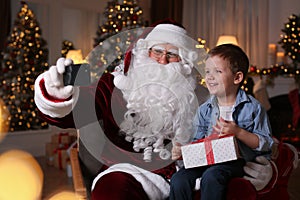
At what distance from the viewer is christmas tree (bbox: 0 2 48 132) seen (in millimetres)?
6016

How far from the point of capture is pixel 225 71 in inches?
74.9

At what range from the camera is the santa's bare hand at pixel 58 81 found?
5.80 feet

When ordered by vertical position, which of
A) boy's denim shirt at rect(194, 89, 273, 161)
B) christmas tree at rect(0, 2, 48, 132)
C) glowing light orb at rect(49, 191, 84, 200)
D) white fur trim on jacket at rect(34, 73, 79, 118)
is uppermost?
white fur trim on jacket at rect(34, 73, 79, 118)

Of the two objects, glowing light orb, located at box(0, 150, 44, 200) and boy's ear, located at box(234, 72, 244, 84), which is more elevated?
boy's ear, located at box(234, 72, 244, 84)

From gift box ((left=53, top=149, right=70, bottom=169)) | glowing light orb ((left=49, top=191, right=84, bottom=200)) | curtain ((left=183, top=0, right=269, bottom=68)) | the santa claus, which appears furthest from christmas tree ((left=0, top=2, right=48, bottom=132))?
the santa claus

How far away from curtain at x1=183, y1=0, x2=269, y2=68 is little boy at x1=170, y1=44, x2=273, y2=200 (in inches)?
244

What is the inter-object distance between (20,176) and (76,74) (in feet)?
10.5

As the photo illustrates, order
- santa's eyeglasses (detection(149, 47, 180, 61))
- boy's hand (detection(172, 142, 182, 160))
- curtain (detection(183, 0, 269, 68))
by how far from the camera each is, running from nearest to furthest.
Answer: boy's hand (detection(172, 142, 182, 160)) → santa's eyeglasses (detection(149, 47, 180, 61)) → curtain (detection(183, 0, 269, 68))

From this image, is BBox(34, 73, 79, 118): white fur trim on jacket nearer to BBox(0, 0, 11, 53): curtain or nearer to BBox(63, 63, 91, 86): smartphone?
BBox(63, 63, 91, 86): smartphone

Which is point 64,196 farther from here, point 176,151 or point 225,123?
point 225,123

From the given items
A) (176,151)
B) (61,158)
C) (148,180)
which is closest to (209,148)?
(176,151)

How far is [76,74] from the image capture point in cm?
180

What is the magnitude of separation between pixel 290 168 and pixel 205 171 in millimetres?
586

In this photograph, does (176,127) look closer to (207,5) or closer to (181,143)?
(181,143)
